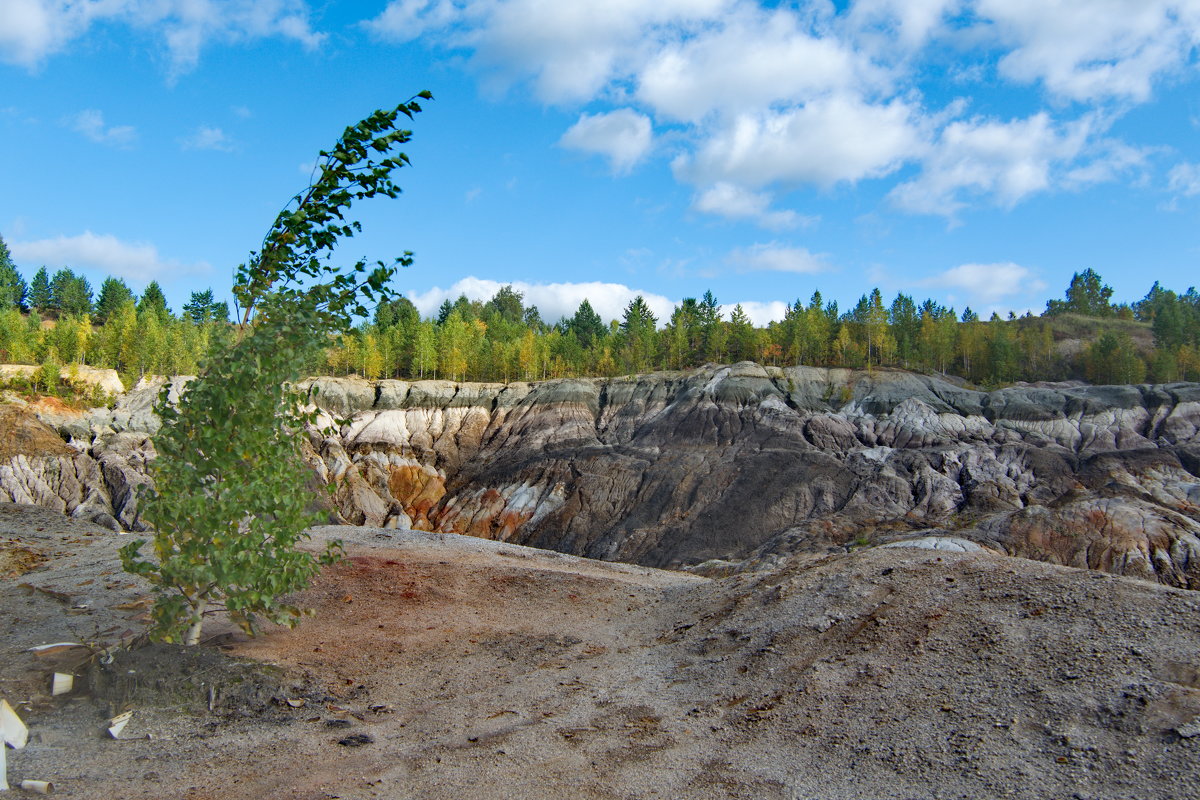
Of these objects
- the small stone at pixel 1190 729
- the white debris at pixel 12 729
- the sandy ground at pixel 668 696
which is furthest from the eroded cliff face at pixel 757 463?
the white debris at pixel 12 729

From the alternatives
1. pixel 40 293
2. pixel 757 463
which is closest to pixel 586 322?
pixel 757 463

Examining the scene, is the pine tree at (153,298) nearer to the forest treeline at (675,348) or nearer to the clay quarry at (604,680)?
the forest treeline at (675,348)

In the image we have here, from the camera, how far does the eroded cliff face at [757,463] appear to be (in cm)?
3550

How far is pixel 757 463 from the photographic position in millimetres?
48562

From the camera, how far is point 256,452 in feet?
31.2

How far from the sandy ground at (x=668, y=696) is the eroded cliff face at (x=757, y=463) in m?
20.4

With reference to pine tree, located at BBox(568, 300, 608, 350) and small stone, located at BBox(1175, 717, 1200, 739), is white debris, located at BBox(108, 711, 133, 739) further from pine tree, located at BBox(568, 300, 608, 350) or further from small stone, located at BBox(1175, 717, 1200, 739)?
pine tree, located at BBox(568, 300, 608, 350)

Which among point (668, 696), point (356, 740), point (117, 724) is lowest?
point (668, 696)

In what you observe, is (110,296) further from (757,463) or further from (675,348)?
(757,463)

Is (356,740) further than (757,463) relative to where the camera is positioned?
No

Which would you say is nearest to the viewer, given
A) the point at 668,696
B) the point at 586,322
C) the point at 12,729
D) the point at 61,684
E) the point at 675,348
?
the point at 12,729

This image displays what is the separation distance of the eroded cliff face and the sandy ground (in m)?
20.4

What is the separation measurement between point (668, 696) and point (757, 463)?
40.2 meters

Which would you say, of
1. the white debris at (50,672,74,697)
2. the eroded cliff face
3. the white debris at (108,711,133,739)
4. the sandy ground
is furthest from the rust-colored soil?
the white debris at (108,711,133,739)
